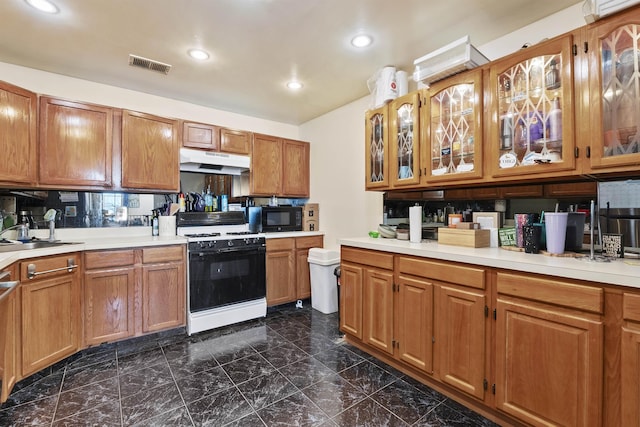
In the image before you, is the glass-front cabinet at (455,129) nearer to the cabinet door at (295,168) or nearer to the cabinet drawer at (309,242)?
the cabinet drawer at (309,242)

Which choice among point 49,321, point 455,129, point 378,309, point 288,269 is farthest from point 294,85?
point 49,321

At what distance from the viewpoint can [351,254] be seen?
2578 mm

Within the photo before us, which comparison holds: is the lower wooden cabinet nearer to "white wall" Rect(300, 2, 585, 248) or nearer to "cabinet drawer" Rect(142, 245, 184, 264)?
"white wall" Rect(300, 2, 585, 248)

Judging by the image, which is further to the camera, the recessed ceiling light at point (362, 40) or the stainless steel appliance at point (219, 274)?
the stainless steel appliance at point (219, 274)

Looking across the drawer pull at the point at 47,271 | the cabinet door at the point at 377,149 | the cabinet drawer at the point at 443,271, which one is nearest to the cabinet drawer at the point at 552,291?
the cabinet drawer at the point at 443,271

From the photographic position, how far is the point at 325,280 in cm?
346

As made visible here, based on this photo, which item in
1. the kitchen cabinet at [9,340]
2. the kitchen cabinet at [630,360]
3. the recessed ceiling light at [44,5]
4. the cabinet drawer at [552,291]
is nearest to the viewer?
the kitchen cabinet at [630,360]

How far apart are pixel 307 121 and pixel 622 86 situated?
344 centimetres

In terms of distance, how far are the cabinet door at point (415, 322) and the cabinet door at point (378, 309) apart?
0.25 feet

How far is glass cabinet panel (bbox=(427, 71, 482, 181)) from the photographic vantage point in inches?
79.7

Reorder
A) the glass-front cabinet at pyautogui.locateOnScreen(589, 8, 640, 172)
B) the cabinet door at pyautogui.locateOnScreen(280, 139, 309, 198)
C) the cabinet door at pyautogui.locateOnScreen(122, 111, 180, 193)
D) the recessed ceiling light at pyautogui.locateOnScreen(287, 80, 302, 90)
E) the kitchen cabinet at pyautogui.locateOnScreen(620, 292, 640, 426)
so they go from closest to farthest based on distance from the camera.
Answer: the kitchen cabinet at pyautogui.locateOnScreen(620, 292, 640, 426) < the glass-front cabinet at pyautogui.locateOnScreen(589, 8, 640, 172) < the cabinet door at pyautogui.locateOnScreen(122, 111, 180, 193) < the recessed ceiling light at pyautogui.locateOnScreen(287, 80, 302, 90) < the cabinet door at pyautogui.locateOnScreen(280, 139, 309, 198)

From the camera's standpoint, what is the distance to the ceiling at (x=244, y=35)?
1938 millimetres

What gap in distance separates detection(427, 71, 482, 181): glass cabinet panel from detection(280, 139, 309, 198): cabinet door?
2.21m

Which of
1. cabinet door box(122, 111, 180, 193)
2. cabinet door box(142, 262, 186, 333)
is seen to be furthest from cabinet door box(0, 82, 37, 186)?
cabinet door box(142, 262, 186, 333)
